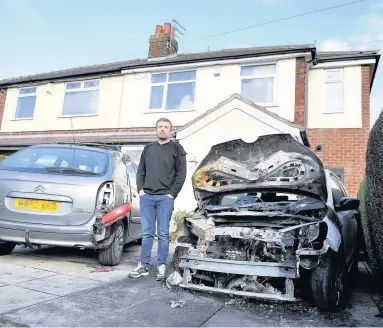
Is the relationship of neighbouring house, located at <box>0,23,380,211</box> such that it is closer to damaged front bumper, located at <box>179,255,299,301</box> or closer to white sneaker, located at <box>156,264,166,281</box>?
white sneaker, located at <box>156,264,166,281</box>

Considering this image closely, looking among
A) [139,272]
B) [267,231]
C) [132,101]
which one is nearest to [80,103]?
[132,101]

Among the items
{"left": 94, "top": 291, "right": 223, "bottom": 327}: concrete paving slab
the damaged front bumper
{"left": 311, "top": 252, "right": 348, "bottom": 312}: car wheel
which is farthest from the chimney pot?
{"left": 311, "top": 252, "right": 348, "bottom": 312}: car wheel

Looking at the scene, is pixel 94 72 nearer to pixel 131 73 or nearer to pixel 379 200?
pixel 131 73

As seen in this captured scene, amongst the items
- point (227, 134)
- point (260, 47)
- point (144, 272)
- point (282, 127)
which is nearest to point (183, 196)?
→ point (227, 134)

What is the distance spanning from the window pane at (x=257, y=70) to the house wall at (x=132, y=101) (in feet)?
0.79

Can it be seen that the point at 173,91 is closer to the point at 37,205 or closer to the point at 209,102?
the point at 209,102

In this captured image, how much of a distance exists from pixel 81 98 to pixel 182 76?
492 cm

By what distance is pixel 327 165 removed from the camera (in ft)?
39.0

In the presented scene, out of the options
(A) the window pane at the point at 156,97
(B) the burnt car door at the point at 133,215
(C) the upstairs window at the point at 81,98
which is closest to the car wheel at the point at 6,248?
(B) the burnt car door at the point at 133,215

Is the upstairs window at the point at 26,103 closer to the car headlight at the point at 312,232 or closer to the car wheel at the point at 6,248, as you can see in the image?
the car wheel at the point at 6,248

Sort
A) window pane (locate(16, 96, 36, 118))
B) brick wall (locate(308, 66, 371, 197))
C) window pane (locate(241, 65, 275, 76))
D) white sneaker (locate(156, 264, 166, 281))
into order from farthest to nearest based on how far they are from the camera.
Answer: window pane (locate(16, 96, 36, 118)), window pane (locate(241, 65, 275, 76)), brick wall (locate(308, 66, 371, 197)), white sneaker (locate(156, 264, 166, 281))

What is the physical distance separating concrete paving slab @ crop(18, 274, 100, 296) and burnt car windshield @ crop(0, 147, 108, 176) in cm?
135

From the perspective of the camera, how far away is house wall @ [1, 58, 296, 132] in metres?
12.5

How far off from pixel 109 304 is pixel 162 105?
1170 centimetres
